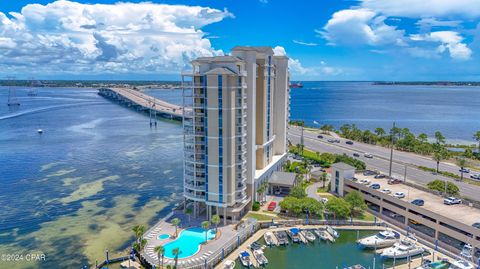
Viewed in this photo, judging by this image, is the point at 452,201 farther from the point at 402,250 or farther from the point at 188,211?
the point at 188,211

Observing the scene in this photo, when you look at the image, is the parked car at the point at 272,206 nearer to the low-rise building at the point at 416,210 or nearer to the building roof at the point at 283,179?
the building roof at the point at 283,179

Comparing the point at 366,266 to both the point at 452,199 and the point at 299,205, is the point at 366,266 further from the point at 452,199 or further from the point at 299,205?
the point at 452,199

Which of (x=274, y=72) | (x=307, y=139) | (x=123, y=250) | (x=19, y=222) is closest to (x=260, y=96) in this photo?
(x=274, y=72)

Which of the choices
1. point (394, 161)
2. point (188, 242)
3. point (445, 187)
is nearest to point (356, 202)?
point (445, 187)

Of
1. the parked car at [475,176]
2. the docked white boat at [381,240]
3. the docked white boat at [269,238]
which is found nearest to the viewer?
the docked white boat at [381,240]

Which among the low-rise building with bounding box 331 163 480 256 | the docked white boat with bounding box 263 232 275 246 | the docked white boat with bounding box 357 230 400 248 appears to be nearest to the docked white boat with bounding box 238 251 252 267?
the docked white boat with bounding box 263 232 275 246

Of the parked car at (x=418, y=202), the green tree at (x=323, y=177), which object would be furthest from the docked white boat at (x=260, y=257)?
the green tree at (x=323, y=177)
